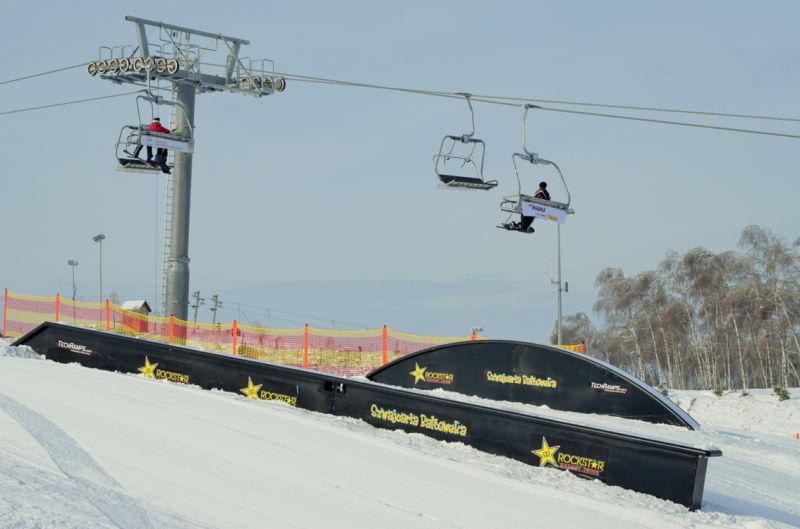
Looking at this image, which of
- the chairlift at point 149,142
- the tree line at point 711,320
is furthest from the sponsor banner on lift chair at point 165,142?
the tree line at point 711,320

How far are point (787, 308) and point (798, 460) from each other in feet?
123

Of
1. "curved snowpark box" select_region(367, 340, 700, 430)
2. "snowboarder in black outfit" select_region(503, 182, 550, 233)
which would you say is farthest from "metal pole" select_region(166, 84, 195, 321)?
"snowboarder in black outfit" select_region(503, 182, 550, 233)

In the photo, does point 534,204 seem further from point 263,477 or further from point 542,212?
point 263,477

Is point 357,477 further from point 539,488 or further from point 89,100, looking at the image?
point 89,100

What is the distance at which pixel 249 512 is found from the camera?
7.34m

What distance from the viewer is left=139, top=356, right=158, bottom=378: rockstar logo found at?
1369 centimetres

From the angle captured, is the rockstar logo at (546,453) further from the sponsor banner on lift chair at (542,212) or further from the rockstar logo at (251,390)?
the sponsor banner on lift chair at (542,212)

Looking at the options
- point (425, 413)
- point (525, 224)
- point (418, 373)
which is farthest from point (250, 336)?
point (425, 413)

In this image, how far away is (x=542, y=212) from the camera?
17.4 m

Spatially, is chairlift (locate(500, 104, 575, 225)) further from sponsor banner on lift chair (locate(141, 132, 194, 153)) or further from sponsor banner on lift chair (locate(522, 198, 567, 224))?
sponsor banner on lift chair (locate(141, 132, 194, 153))

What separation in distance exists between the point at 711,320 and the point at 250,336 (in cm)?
3968

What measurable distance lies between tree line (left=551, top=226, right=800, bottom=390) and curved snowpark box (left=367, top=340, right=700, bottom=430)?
31.2 metres

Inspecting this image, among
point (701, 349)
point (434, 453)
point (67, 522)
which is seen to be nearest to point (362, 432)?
point (434, 453)

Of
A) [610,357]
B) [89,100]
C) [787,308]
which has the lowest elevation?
[610,357]
